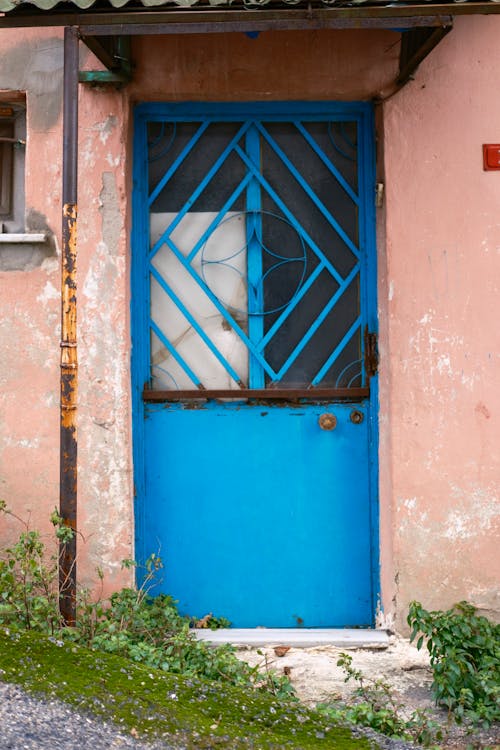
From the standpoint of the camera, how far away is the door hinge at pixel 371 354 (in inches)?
190

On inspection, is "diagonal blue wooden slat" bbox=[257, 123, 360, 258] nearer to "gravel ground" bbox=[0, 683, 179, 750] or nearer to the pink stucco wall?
the pink stucco wall

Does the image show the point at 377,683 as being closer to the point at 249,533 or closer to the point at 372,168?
the point at 249,533

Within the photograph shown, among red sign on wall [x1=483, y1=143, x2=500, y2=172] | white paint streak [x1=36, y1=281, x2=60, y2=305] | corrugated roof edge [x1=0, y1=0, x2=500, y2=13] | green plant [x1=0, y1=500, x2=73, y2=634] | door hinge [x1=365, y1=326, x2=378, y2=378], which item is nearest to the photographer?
corrugated roof edge [x1=0, y1=0, x2=500, y2=13]

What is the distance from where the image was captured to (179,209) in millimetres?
4898

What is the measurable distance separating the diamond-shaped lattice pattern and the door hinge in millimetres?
58

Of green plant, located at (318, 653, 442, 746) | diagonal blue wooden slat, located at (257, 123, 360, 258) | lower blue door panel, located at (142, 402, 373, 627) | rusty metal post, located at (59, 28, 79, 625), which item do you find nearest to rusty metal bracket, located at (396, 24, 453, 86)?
diagonal blue wooden slat, located at (257, 123, 360, 258)

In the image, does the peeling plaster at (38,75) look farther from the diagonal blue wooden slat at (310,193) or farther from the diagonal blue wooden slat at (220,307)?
the diagonal blue wooden slat at (310,193)

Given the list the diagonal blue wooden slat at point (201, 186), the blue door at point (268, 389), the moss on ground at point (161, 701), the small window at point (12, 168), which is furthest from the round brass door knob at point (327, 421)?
the small window at point (12, 168)

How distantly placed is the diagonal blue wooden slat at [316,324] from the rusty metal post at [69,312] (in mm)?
1464

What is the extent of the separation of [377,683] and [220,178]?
283 centimetres

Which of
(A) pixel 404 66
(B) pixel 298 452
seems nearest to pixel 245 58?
(A) pixel 404 66

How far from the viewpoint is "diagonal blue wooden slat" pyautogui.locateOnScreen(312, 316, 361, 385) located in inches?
192

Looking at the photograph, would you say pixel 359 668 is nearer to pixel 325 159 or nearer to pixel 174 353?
pixel 174 353

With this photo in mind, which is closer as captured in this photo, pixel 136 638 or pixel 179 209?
pixel 136 638
